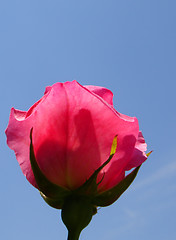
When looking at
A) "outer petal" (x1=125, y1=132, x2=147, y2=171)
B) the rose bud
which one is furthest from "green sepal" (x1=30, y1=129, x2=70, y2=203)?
"outer petal" (x1=125, y1=132, x2=147, y2=171)

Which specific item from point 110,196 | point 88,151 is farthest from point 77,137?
point 110,196

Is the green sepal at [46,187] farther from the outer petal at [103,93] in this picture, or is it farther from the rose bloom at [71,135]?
the outer petal at [103,93]

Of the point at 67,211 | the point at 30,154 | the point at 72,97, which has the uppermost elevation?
the point at 72,97

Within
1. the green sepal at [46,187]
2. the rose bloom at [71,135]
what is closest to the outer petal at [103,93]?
the rose bloom at [71,135]

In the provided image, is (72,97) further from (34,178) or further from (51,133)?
(34,178)

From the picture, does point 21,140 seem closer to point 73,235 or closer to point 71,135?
point 71,135

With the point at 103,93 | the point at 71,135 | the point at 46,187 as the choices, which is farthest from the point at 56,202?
the point at 103,93
